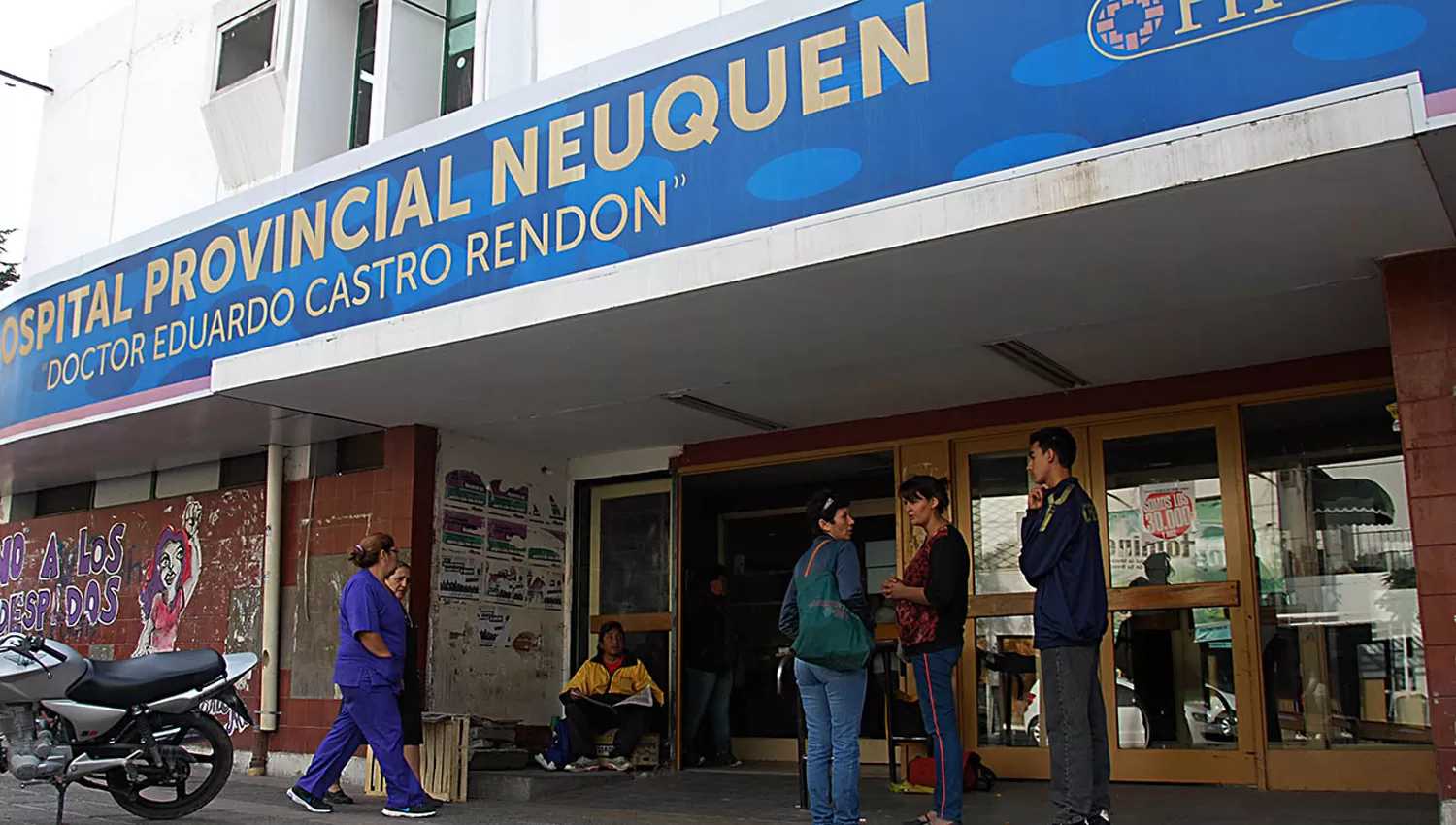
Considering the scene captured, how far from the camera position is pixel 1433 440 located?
5.46 m

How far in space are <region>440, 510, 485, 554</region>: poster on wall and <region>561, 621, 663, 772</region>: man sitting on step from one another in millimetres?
1201

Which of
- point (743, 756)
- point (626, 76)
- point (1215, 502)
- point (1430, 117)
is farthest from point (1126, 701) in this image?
point (626, 76)

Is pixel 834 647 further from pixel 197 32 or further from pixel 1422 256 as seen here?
pixel 197 32

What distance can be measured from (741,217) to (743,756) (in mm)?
5408

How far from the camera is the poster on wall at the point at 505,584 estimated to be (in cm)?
963

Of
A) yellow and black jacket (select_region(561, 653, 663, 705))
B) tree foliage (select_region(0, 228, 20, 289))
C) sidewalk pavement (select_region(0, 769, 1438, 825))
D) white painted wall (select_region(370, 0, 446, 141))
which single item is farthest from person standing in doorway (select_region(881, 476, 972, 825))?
tree foliage (select_region(0, 228, 20, 289))


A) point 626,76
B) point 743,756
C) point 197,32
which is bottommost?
point 743,756

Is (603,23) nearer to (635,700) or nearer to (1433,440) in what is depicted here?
(635,700)

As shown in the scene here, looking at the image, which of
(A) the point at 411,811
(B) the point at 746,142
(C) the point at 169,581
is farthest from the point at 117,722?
(C) the point at 169,581

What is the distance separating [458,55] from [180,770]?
6.20 meters

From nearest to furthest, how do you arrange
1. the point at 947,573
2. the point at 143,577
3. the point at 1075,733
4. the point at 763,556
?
the point at 1075,733 < the point at 947,573 < the point at 143,577 < the point at 763,556

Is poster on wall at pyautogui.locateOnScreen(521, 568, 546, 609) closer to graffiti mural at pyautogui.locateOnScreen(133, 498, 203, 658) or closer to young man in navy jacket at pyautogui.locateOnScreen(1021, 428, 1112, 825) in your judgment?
graffiti mural at pyautogui.locateOnScreen(133, 498, 203, 658)

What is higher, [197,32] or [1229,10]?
[197,32]

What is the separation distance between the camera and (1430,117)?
4.54 metres
